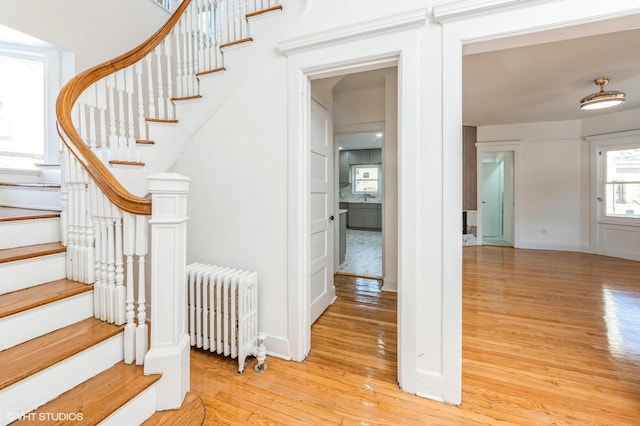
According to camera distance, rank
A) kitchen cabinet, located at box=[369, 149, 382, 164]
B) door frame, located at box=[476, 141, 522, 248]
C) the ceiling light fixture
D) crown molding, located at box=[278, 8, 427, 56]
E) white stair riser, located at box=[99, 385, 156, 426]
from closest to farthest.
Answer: white stair riser, located at box=[99, 385, 156, 426], crown molding, located at box=[278, 8, 427, 56], the ceiling light fixture, door frame, located at box=[476, 141, 522, 248], kitchen cabinet, located at box=[369, 149, 382, 164]

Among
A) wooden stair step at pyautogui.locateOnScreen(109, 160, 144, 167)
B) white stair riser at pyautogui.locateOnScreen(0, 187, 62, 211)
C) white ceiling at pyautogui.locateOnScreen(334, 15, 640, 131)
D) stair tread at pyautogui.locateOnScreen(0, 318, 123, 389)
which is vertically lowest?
stair tread at pyautogui.locateOnScreen(0, 318, 123, 389)

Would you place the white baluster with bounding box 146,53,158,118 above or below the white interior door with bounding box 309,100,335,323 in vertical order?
above

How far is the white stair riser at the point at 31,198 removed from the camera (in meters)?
2.13

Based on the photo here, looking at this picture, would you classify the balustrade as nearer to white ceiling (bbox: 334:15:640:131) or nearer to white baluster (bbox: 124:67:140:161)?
white baluster (bbox: 124:67:140:161)

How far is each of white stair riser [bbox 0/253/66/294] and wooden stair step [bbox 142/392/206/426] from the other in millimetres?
997

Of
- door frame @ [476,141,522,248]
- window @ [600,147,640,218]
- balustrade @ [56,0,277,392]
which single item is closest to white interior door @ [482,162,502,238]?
door frame @ [476,141,522,248]

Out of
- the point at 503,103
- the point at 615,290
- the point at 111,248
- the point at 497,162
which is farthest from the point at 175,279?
the point at 497,162

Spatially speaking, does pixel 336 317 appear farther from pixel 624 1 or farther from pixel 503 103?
pixel 503 103

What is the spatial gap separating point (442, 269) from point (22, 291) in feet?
7.48

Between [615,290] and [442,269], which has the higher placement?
[442,269]

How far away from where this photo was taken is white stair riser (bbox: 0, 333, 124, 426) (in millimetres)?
1012

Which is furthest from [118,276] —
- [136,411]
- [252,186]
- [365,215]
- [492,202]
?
[492,202]

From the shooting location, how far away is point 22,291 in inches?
56.0

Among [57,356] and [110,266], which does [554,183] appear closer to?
[110,266]
